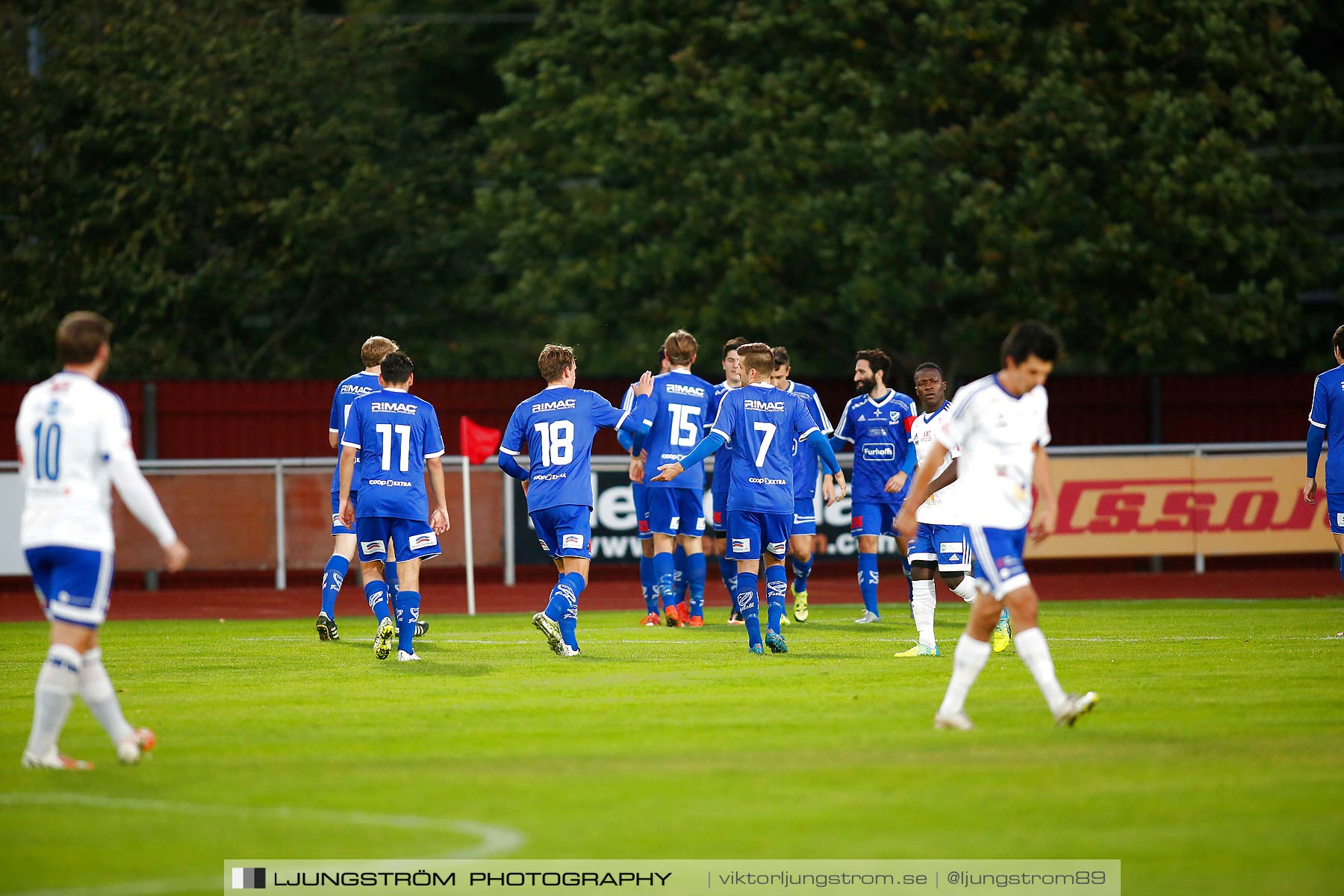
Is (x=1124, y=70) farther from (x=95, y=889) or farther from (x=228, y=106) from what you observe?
(x=95, y=889)

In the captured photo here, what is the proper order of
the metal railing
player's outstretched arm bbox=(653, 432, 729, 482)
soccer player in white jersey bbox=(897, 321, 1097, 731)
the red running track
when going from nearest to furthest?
soccer player in white jersey bbox=(897, 321, 1097, 731), player's outstretched arm bbox=(653, 432, 729, 482), the red running track, the metal railing

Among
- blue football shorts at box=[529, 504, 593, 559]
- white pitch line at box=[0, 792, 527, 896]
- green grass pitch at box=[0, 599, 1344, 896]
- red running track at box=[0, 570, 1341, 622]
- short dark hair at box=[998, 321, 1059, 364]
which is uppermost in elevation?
short dark hair at box=[998, 321, 1059, 364]

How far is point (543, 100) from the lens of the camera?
28547 mm

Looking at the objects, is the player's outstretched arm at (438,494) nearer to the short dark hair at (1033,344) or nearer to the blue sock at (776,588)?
the blue sock at (776,588)

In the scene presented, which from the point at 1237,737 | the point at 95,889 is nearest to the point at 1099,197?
the point at 1237,737

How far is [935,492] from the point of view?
1146cm

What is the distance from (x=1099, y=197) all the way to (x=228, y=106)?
47.5 feet

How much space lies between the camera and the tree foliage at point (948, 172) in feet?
81.1

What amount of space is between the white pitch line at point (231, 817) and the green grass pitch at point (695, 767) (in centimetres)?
2

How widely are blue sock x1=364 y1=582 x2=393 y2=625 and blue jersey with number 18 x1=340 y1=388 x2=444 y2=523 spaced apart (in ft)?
2.28

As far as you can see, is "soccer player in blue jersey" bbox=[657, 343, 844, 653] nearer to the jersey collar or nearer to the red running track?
the jersey collar

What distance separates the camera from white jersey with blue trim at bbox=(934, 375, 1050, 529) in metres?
8.66

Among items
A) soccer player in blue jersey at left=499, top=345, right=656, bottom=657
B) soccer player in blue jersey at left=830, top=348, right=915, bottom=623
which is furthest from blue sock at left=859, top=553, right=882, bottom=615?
soccer player in blue jersey at left=499, top=345, right=656, bottom=657

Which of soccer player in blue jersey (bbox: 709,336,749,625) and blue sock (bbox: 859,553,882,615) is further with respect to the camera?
blue sock (bbox: 859,553,882,615)
